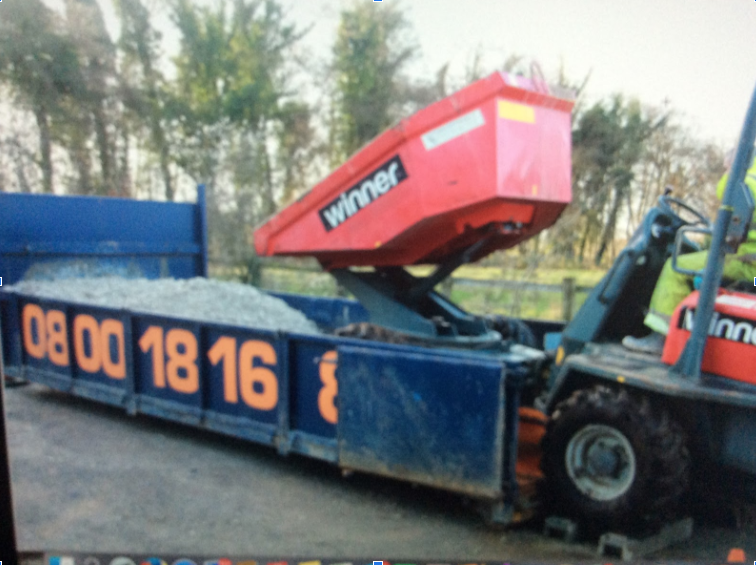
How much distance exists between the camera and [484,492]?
2734 millimetres

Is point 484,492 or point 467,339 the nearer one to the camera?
point 484,492

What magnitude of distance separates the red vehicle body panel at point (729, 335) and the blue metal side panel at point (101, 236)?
4459 millimetres

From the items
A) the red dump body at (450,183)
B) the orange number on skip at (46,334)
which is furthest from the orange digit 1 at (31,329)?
the red dump body at (450,183)

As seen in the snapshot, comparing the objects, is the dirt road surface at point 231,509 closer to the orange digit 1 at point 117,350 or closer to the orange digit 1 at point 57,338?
the orange digit 1 at point 117,350

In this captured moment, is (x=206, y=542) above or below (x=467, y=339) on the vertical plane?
below

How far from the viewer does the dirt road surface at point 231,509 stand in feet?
8.87

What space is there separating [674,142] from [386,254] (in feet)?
5.20

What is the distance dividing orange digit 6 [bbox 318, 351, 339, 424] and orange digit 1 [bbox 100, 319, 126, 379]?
1.59m

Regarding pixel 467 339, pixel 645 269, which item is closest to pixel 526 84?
pixel 645 269

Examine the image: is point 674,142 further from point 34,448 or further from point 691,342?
point 34,448

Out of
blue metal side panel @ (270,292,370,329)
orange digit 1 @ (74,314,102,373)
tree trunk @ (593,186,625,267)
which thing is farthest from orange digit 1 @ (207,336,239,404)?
tree trunk @ (593,186,625,267)

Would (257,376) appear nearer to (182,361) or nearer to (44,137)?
(182,361)

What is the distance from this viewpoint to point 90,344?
4379 mm

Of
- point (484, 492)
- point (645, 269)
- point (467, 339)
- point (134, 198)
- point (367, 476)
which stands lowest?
point (367, 476)
